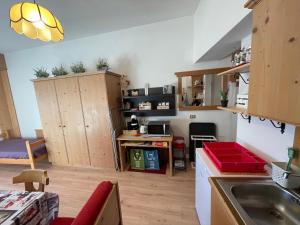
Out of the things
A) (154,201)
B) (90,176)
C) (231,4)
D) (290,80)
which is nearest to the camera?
(290,80)

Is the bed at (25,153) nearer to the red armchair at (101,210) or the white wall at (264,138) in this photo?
the red armchair at (101,210)

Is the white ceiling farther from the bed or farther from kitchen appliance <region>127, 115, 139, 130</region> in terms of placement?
the bed

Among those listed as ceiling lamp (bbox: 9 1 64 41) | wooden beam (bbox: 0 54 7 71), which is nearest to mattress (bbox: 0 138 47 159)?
wooden beam (bbox: 0 54 7 71)

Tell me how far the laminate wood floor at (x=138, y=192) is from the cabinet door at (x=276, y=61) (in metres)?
1.66

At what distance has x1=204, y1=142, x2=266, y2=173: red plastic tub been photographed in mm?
1231

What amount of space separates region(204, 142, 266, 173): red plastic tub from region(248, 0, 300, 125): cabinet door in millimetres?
538

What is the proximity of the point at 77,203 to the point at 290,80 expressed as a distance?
8.96 feet

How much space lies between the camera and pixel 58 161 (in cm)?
327

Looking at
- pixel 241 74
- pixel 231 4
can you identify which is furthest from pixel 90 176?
pixel 231 4

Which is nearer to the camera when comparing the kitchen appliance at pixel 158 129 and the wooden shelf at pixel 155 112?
the kitchen appliance at pixel 158 129

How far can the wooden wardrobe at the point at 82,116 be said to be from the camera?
9.08ft

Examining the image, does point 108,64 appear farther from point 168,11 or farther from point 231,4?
point 231,4

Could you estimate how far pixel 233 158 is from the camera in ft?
4.85

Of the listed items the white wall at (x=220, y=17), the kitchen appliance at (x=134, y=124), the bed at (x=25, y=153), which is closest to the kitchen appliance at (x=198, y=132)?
the kitchen appliance at (x=134, y=124)
